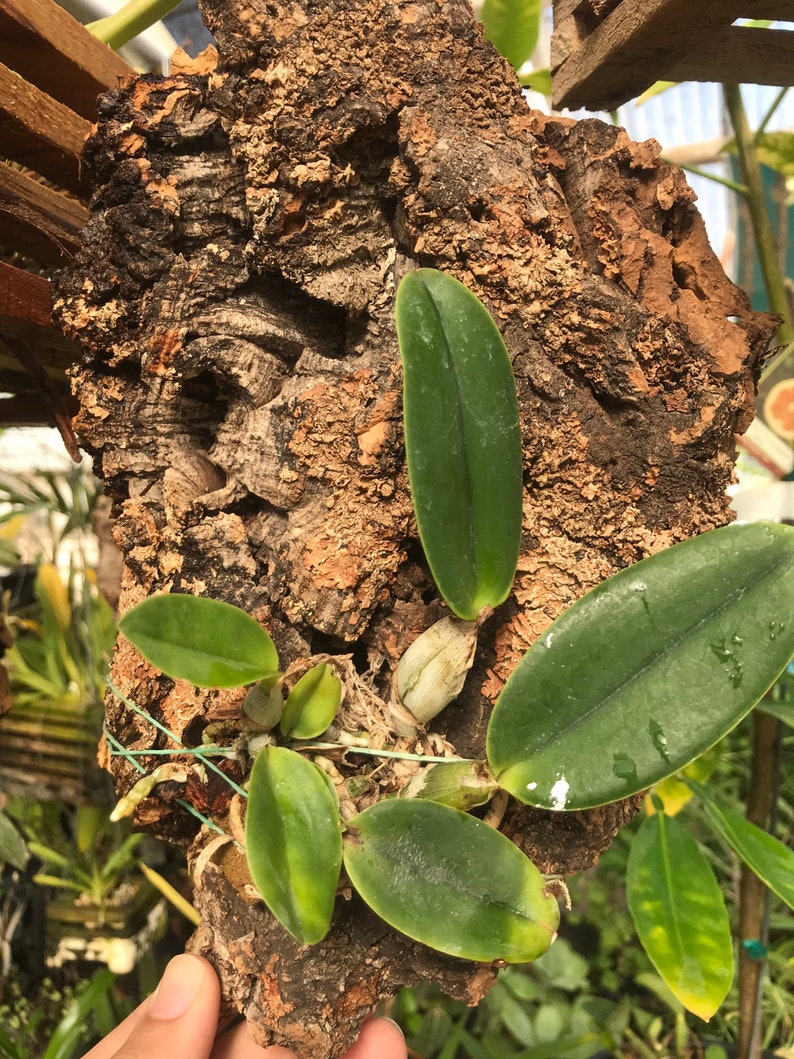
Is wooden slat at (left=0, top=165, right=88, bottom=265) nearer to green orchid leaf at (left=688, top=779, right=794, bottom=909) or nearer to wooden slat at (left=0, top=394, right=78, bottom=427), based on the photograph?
wooden slat at (left=0, top=394, right=78, bottom=427)

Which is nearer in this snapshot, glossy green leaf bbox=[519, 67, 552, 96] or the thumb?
the thumb

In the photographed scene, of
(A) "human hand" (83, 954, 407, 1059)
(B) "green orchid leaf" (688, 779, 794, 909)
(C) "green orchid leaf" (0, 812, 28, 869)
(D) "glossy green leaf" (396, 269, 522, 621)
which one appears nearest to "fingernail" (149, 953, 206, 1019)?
(A) "human hand" (83, 954, 407, 1059)

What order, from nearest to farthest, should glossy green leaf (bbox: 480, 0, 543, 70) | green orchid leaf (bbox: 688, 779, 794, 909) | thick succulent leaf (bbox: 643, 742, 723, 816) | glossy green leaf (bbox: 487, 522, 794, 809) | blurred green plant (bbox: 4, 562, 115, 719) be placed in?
glossy green leaf (bbox: 487, 522, 794, 809) < green orchid leaf (bbox: 688, 779, 794, 909) < glossy green leaf (bbox: 480, 0, 543, 70) < thick succulent leaf (bbox: 643, 742, 723, 816) < blurred green plant (bbox: 4, 562, 115, 719)

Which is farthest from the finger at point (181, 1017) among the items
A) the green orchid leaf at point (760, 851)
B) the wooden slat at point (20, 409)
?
the wooden slat at point (20, 409)

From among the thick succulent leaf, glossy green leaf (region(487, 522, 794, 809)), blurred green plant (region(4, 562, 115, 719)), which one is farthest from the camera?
blurred green plant (region(4, 562, 115, 719))

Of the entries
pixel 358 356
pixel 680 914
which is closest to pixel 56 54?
pixel 358 356

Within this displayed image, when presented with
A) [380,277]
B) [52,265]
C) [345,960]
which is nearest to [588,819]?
[345,960]

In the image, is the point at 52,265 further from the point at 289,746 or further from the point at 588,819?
the point at 588,819

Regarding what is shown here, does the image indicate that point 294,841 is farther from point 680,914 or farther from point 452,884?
point 680,914
